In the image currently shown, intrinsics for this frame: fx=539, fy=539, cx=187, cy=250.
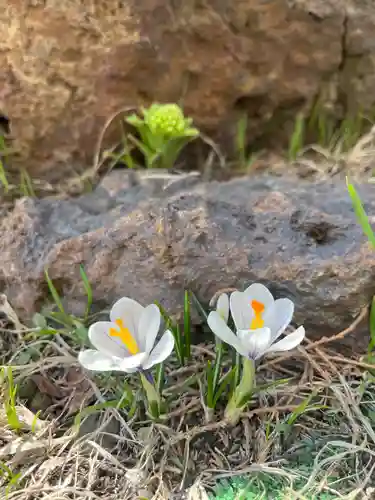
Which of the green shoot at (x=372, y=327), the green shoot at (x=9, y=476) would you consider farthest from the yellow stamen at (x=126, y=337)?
the green shoot at (x=372, y=327)

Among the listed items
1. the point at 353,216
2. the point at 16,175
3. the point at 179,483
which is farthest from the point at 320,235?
the point at 16,175

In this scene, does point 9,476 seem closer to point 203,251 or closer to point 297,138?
point 203,251

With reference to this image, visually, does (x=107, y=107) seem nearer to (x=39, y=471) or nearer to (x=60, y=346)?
(x=60, y=346)

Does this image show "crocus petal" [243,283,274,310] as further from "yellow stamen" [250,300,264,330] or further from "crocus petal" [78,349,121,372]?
"crocus petal" [78,349,121,372]

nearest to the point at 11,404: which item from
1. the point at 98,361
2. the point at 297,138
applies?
the point at 98,361

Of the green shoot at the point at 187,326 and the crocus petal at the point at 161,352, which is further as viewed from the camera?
the green shoot at the point at 187,326

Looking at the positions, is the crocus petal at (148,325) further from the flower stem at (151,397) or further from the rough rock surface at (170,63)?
the rough rock surface at (170,63)

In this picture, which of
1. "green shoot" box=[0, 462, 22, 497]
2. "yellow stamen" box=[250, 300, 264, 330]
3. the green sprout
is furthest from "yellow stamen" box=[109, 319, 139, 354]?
the green sprout
